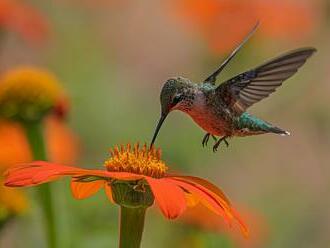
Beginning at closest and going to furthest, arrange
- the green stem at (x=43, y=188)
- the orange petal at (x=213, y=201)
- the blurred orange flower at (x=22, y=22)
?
the orange petal at (x=213, y=201) → the green stem at (x=43, y=188) → the blurred orange flower at (x=22, y=22)

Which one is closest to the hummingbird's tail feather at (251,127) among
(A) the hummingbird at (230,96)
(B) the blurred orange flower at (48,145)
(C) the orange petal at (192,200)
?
(A) the hummingbird at (230,96)

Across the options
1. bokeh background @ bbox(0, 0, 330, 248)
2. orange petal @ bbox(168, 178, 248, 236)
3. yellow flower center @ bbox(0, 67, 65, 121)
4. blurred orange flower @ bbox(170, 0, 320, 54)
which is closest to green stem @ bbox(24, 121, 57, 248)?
yellow flower center @ bbox(0, 67, 65, 121)

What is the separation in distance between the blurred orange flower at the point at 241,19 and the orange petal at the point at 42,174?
2286 mm

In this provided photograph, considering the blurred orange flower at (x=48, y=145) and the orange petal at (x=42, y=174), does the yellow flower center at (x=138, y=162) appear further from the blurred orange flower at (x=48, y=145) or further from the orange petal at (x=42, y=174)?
the blurred orange flower at (x=48, y=145)

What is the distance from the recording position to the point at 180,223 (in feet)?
10.1

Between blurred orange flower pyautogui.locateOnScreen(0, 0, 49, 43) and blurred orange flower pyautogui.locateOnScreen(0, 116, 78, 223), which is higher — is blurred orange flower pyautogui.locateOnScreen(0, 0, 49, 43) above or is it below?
above

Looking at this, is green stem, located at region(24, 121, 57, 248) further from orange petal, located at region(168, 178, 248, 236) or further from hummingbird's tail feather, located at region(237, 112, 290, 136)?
orange petal, located at region(168, 178, 248, 236)

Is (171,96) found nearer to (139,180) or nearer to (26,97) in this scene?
(139,180)

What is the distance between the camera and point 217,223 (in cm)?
294

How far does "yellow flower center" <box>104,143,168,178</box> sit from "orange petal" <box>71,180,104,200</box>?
7 cm

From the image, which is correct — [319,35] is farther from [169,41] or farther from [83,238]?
[169,41]

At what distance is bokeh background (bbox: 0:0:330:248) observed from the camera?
3168 mm

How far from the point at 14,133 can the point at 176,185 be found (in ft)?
6.36

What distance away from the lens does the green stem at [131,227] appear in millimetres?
A: 1678
